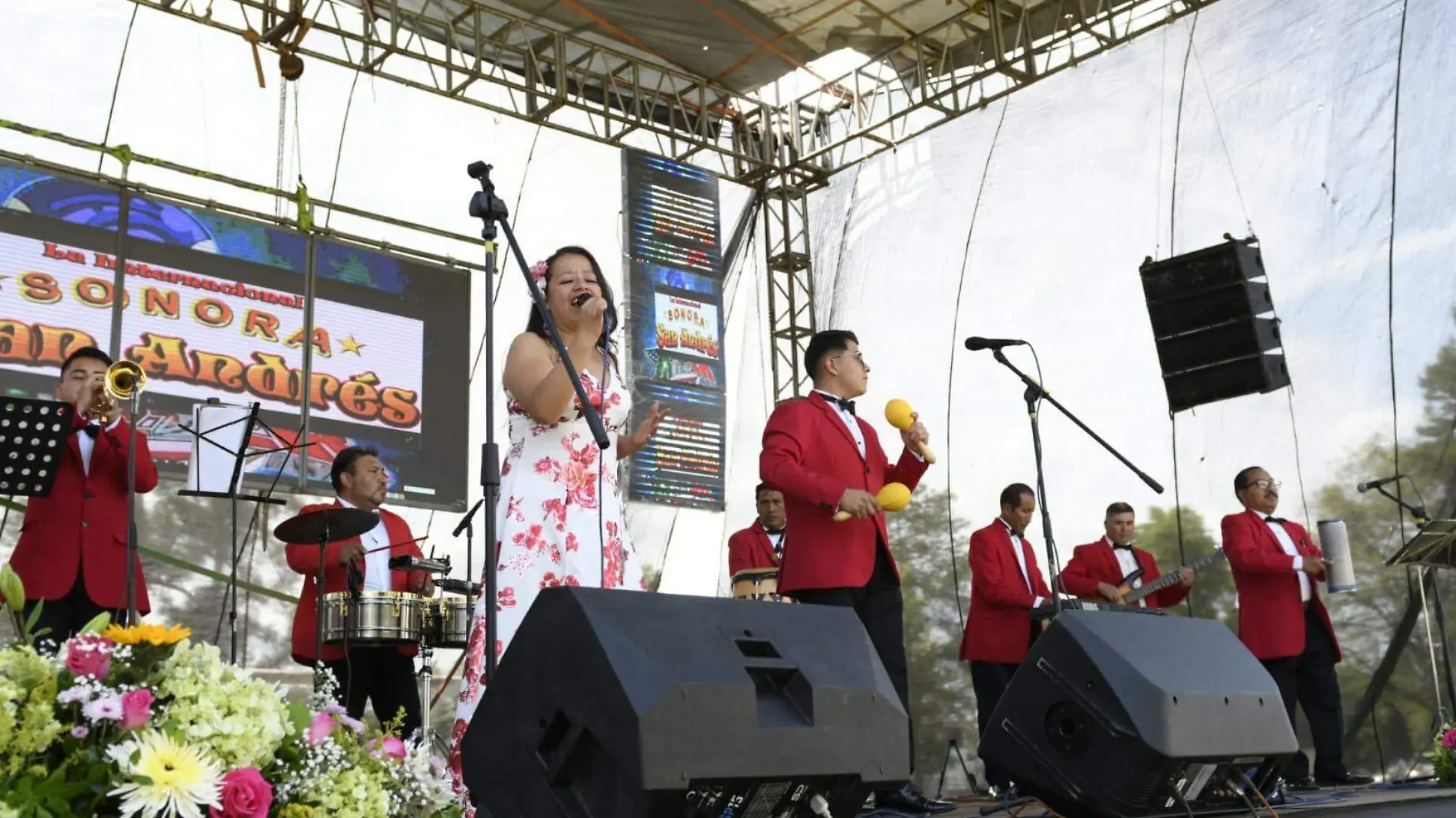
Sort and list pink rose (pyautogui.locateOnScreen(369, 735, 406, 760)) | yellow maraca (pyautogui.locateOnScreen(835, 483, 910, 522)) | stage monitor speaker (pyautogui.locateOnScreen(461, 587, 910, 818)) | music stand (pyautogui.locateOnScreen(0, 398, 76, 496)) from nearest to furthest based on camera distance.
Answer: pink rose (pyautogui.locateOnScreen(369, 735, 406, 760))
stage monitor speaker (pyautogui.locateOnScreen(461, 587, 910, 818))
music stand (pyautogui.locateOnScreen(0, 398, 76, 496))
yellow maraca (pyautogui.locateOnScreen(835, 483, 910, 522))

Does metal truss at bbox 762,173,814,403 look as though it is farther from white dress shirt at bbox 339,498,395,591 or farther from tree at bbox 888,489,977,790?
white dress shirt at bbox 339,498,395,591

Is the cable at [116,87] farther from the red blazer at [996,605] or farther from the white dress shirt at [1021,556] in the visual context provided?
the white dress shirt at [1021,556]

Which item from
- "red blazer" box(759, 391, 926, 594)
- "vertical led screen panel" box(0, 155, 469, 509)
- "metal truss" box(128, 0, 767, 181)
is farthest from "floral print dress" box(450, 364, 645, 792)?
"metal truss" box(128, 0, 767, 181)

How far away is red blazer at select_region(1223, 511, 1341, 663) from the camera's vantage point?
5.88 meters

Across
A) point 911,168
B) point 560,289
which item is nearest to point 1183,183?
point 911,168

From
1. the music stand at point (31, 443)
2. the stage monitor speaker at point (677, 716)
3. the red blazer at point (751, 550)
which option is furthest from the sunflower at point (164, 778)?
the red blazer at point (751, 550)

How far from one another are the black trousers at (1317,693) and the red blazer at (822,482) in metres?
2.56

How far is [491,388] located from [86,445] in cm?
215

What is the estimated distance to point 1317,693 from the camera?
239 inches

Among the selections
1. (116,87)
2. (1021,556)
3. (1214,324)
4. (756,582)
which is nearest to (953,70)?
(1214,324)

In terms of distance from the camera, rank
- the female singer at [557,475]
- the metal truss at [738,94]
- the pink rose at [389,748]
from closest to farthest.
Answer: the pink rose at [389,748] → the female singer at [557,475] → the metal truss at [738,94]

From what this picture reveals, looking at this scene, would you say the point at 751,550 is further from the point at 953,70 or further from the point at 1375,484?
the point at 953,70

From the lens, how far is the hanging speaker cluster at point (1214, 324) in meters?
6.80

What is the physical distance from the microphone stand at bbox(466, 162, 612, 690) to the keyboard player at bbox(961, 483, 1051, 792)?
3.68m
